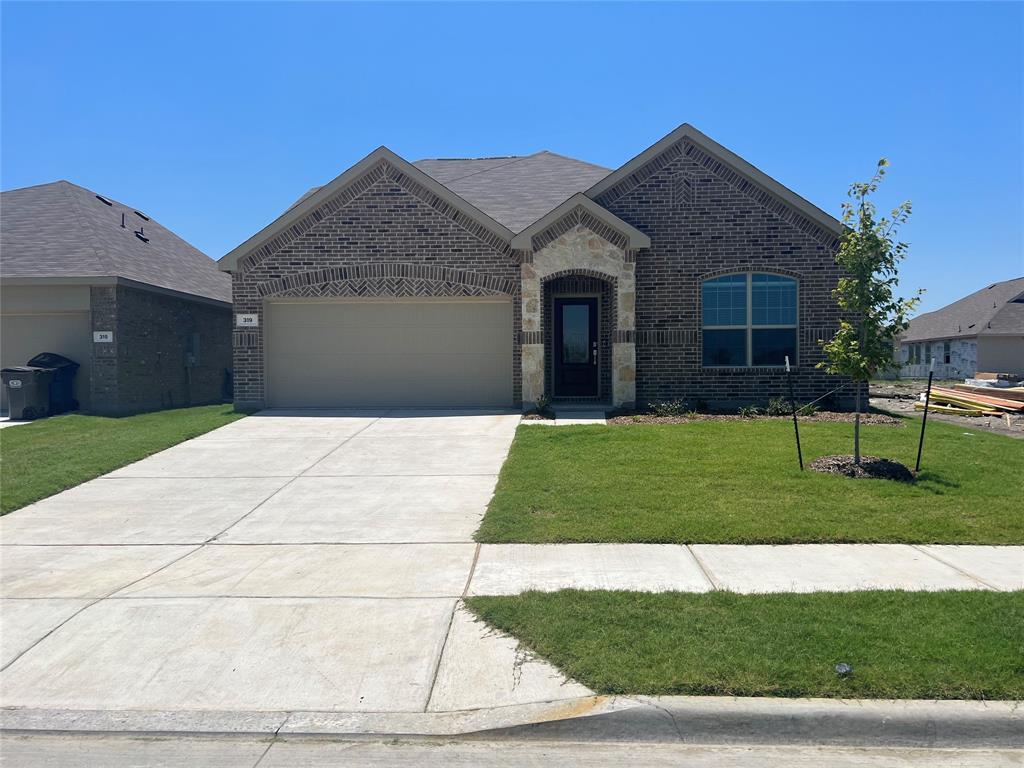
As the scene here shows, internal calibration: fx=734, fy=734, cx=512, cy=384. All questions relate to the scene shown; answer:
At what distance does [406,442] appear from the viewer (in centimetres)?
1243

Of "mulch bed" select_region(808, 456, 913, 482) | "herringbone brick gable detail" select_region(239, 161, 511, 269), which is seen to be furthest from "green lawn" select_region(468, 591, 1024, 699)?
"herringbone brick gable detail" select_region(239, 161, 511, 269)

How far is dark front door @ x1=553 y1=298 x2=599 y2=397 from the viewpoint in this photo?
16.3 m

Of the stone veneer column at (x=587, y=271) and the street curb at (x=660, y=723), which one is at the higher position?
the stone veneer column at (x=587, y=271)

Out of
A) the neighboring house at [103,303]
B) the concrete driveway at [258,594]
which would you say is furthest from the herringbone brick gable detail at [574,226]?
the neighboring house at [103,303]

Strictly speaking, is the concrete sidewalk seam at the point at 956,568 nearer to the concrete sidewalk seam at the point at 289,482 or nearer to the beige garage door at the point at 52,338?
the concrete sidewalk seam at the point at 289,482

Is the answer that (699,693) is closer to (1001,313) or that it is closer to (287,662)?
(287,662)

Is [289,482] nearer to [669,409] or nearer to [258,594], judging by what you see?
[258,594]

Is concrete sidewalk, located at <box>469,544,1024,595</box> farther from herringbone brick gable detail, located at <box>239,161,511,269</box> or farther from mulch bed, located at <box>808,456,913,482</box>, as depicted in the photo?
herringbone brick gable detail, located at <box>239,161,511,269</box>

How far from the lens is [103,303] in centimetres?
1642

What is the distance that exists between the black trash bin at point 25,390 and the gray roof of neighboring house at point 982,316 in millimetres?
36415

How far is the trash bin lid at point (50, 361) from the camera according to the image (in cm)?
1639

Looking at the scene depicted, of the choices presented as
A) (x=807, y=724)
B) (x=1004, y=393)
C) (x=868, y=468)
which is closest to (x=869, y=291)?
(x=868, y=468)

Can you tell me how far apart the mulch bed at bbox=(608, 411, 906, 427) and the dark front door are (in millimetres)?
2072

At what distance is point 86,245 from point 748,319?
15590mm
